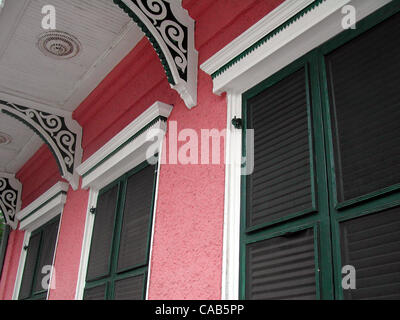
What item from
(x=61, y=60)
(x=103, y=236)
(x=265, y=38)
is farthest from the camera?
(x=61, y=60)

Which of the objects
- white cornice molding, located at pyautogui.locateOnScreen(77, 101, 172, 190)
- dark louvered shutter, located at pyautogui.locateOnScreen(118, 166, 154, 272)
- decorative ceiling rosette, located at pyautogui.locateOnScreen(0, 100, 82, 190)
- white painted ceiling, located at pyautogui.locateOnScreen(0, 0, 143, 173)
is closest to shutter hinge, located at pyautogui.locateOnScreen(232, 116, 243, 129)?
white cornice molding, located at pyautogui.locateOnScreen(77, 101, 172, 190)

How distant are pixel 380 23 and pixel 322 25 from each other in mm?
311

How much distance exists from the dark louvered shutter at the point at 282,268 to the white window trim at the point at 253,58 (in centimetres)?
14

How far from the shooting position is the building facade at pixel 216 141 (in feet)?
7.14

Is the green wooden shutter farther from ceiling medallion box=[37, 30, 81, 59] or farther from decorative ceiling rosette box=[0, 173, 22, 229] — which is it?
decorative ceiling rosette box=[0, 173, 22, 229]

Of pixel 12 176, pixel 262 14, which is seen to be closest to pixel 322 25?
pixel 262 14

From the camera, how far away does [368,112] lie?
87.0 inches

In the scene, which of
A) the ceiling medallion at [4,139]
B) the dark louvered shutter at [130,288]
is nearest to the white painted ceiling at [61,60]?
the ceiling medallion at [4,139]

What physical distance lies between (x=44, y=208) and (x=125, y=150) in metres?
2.21

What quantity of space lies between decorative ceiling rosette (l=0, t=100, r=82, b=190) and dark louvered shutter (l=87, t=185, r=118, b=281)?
0.67m

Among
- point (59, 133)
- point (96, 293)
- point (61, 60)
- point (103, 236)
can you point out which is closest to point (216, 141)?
point (103, 236)

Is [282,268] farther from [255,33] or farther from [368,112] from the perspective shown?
[255,33]
